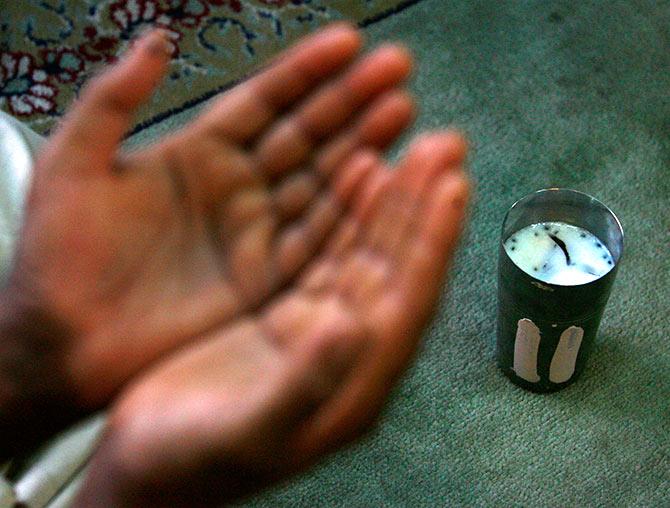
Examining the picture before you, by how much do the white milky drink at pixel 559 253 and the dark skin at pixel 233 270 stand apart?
42 centimetres

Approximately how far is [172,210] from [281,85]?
0.46ft

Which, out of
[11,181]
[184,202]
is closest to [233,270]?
[184,202]

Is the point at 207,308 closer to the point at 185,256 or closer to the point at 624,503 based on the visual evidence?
the point at 185,256

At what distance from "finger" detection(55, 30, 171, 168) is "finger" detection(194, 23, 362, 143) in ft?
0.24

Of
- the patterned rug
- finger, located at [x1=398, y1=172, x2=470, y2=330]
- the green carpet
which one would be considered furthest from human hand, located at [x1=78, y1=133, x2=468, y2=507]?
the patterned rug

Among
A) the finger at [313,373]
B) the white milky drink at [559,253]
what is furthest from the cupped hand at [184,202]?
the white milky drink at [559,253]

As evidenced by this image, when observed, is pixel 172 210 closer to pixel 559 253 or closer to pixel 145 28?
pixel 559 253

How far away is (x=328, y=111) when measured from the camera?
761 mm

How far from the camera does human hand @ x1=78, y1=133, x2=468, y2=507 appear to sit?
0.62 metres

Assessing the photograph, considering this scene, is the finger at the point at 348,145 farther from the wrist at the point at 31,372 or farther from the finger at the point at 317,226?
the wrist at the point at 31,372

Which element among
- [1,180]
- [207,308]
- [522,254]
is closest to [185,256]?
[207,308]

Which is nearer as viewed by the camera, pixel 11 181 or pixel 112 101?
pixel 112 101

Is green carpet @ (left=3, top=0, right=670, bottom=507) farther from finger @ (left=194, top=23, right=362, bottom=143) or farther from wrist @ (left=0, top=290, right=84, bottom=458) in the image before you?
finger @ (left=194, top=23, right=362, bottom=143)

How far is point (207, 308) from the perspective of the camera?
759 mm
